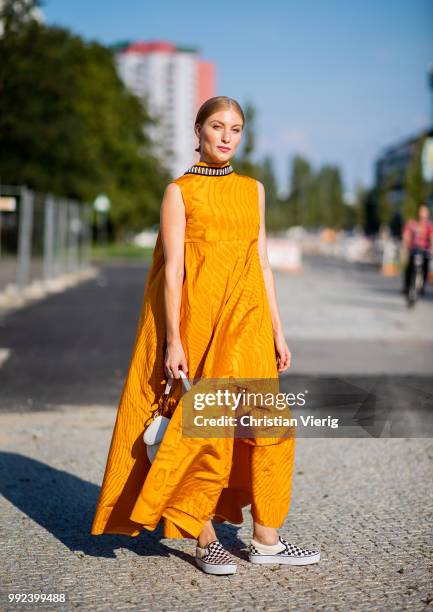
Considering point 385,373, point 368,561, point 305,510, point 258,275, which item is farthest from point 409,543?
point 385,373

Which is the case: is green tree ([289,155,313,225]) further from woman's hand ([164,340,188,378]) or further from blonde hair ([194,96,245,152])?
woman's hand ([164,340,188,378])

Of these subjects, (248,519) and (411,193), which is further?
(411,193)

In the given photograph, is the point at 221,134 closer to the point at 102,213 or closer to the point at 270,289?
the point at 270,289

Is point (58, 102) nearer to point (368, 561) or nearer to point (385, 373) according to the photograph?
point (385, 373)

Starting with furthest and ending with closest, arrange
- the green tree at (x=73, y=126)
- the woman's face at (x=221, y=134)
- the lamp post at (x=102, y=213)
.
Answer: the lamp post at (x=102, y=213) → the green tree at (x=73, y=126) → the woman's face at (x=221, y=134)

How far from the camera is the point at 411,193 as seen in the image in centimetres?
6519

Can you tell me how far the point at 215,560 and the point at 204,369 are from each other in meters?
0.74

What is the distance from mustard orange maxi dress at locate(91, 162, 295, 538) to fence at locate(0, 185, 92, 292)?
1731 centimetres

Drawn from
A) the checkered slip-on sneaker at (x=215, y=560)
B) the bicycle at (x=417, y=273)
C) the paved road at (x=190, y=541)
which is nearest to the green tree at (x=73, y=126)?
the bicycle at (x=417, y=273)

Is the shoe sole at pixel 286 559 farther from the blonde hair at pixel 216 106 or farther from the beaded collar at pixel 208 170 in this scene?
the blonde hair at pixel 216 106

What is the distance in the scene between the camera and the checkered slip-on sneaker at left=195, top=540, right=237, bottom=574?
386cm

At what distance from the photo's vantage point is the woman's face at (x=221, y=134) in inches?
150

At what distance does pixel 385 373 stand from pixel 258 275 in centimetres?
618

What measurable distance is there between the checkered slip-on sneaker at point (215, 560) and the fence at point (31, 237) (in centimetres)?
1737
